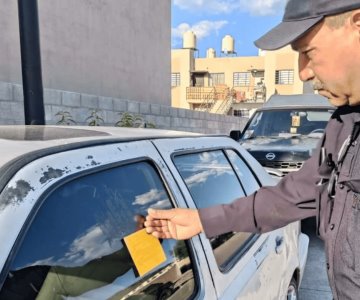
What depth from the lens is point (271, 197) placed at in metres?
1.70

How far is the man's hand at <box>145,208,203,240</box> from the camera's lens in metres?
1.50

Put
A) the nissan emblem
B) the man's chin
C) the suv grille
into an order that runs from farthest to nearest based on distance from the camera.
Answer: the nissan emblem < the suv grille < the man's chin

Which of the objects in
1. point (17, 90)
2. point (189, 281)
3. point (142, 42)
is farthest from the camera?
point (142, 42)

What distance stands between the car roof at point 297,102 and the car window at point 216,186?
17.2 feet

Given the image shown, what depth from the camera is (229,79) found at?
39.9m

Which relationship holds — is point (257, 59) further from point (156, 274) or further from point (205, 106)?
point (156, 274)

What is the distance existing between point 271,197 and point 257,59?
127 ft

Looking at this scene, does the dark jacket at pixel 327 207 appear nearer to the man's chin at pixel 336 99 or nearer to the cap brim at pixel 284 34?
the man's chin at pixel 336 99

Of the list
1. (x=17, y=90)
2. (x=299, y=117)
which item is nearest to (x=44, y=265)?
(x=17, y=90)

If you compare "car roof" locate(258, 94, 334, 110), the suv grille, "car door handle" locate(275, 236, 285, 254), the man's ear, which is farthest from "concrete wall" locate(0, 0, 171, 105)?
the man's ear

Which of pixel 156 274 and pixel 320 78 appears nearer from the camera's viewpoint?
pixel 320 78

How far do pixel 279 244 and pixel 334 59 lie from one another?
1604mm

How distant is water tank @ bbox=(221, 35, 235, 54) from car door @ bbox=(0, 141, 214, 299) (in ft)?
149

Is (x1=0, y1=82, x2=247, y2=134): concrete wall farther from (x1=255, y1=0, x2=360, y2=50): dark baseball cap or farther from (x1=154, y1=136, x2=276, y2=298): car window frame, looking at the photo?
(x1=255, y1=0, x2=360, y2=50): dark baseball cap
